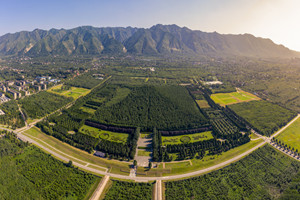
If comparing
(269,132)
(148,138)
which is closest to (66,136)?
(148,138)

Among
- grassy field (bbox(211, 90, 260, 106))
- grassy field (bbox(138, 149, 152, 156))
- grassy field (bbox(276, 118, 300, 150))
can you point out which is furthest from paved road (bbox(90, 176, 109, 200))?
grassy field (bbox(211, 90, 260, 106))

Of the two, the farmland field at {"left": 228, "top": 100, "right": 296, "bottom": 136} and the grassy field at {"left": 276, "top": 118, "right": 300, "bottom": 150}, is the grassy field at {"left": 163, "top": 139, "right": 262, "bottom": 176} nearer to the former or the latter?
the grassy field at {"left": 276, "top": 118, "right": 300, "bottom": 150}

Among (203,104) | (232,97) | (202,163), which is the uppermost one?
(232,97)

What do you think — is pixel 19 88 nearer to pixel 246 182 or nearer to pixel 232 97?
pixel 246 182

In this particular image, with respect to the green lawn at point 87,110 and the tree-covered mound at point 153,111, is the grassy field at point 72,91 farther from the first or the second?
the tree-covered mound at point 153,111

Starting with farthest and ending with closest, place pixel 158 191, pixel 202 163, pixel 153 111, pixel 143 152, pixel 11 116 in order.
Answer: pixel 153 111, pixel 11 116, pixel 143 152, pixel 202 163, pixel 158 191

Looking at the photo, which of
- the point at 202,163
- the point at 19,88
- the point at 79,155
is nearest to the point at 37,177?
the point at 79,155
